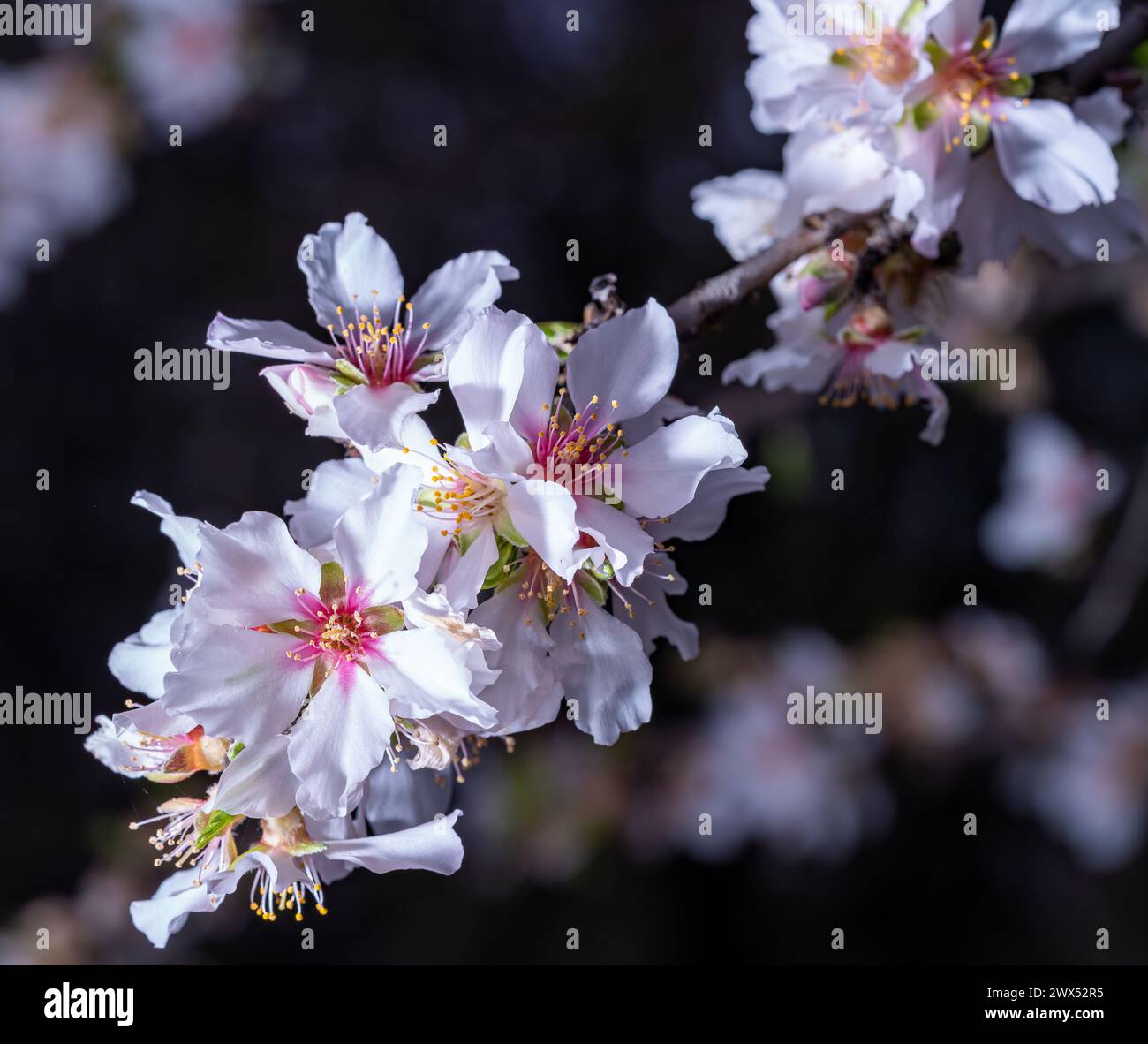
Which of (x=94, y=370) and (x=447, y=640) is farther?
(x=94, y=370)

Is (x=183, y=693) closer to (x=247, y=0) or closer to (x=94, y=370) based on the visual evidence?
(x=94, y=370)

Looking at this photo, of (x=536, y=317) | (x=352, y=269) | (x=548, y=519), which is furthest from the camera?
(x=536, y=317)

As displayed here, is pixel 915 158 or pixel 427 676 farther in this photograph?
pixel 915 158

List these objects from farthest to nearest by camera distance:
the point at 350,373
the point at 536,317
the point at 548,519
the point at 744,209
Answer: the point at 536,317, the point at 744,209, the point at 350,373, the point at 548,519

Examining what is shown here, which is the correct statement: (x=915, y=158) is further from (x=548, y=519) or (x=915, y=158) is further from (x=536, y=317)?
(x=536, y=317)

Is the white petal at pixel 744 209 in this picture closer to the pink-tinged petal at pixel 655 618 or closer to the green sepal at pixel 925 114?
the green sepal at pixel 925 114

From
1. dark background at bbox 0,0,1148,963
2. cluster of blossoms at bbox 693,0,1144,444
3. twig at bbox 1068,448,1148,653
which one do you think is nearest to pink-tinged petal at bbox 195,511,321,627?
cluster of blossoms at bbox 693,0,1144,444

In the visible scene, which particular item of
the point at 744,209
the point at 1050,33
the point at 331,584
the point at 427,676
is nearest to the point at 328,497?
the point at 331,584
